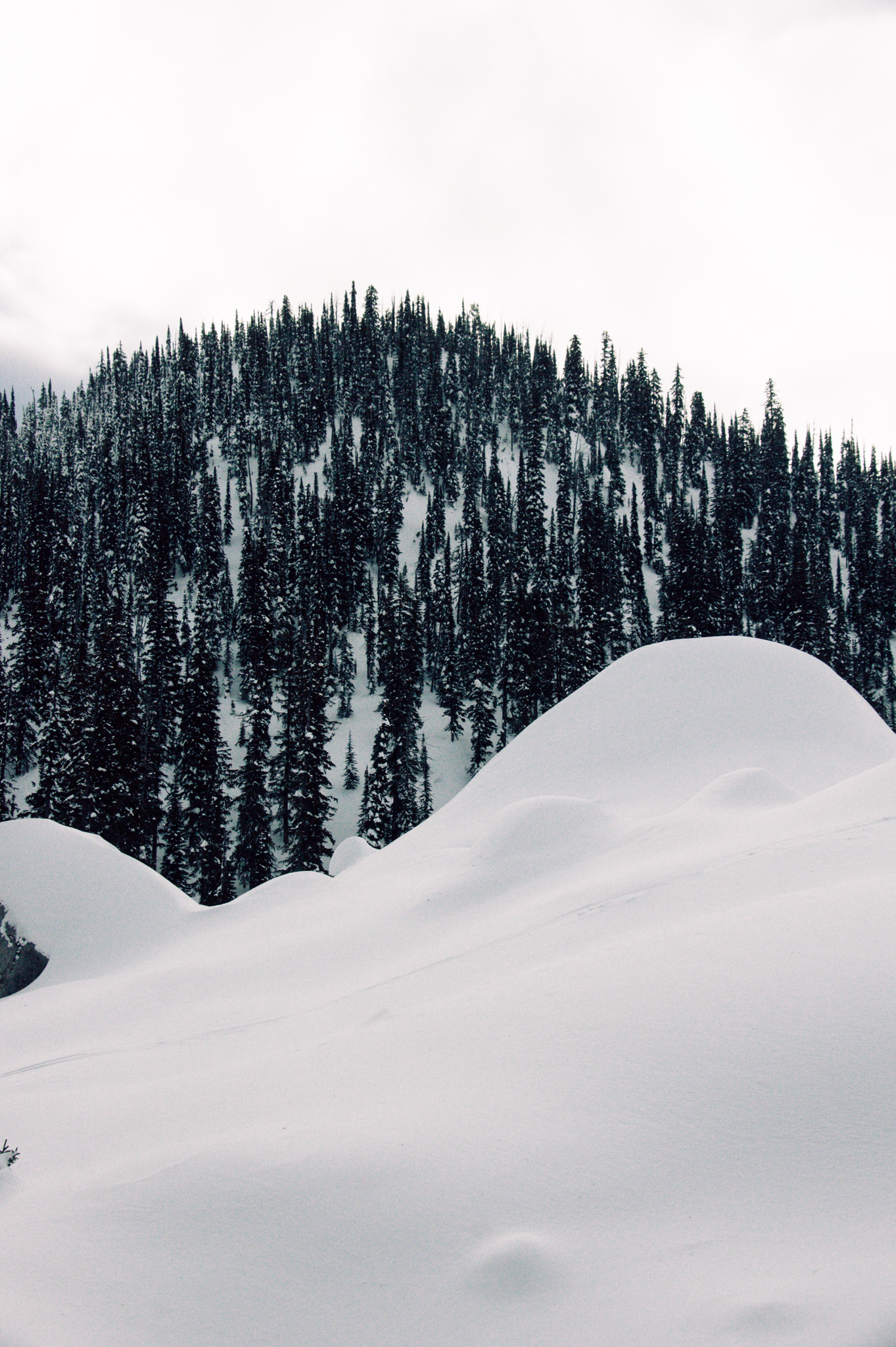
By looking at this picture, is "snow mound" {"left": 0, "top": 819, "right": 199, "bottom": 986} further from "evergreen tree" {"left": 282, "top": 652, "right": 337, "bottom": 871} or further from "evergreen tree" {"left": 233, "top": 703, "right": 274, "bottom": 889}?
"evergreen tree" {"left": 233, "top": 703, "right": 274, "bottom": 889}

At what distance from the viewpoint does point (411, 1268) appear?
397cm

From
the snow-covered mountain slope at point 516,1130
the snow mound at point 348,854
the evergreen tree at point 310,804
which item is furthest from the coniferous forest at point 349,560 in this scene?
the snow-covered mountain slope at point 516,1130

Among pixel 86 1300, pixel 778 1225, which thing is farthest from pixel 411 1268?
pixel 778 1225

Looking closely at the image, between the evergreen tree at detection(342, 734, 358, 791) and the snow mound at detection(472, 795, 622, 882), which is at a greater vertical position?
the evergreen tree at detection(342, 734, 358, 791)

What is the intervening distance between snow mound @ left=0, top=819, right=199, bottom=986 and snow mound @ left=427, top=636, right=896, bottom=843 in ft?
23.2

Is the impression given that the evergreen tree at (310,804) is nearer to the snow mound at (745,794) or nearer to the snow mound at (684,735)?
the snow mound at (684,735)

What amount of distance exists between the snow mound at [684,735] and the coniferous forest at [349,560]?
1981cm

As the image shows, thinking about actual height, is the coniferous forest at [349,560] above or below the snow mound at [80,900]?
above

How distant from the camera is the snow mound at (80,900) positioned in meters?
15.3

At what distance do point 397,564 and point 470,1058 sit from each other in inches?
3436

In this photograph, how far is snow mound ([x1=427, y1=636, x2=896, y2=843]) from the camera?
19.3m

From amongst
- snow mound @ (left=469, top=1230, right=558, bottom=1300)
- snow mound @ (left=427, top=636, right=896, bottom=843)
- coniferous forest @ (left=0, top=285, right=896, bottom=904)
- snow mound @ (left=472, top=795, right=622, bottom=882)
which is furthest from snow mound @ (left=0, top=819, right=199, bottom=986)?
coniferous forest @ (left=0, top=285, right=896, bottom=904)

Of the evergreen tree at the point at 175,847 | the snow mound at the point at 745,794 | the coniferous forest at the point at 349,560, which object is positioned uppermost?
the coniferous forest at the point at 349,560

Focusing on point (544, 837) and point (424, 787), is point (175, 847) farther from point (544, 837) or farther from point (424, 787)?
point (544, 837)
